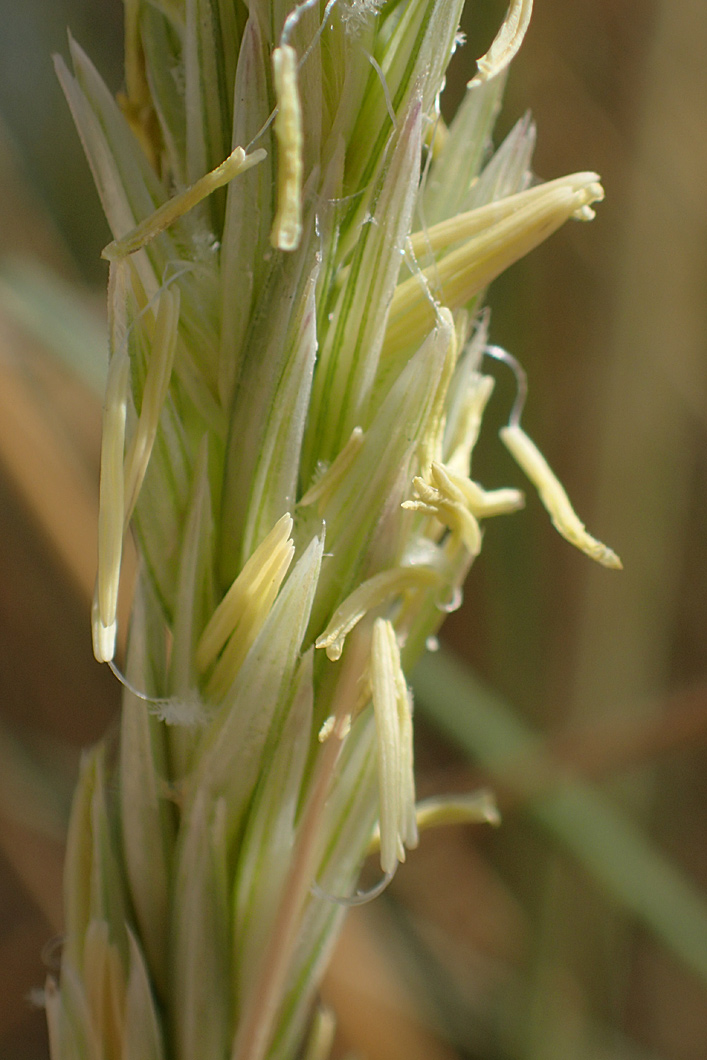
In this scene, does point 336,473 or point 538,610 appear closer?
point 336,473

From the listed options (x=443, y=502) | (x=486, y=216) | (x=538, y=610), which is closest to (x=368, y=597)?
(x=443, y=502)

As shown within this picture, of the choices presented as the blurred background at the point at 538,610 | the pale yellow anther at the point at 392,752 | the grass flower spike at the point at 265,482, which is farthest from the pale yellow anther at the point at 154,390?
the blurred background at the point at 538,610

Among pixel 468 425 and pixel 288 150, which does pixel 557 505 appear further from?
pixel 288 150

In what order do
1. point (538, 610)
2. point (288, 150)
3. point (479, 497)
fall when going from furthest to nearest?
point (538, 610)
point (479, 497)
point (288, 150)

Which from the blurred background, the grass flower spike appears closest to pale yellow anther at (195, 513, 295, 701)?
the grass flower spike

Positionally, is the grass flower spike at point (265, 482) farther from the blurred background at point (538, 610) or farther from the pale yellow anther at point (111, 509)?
A: the blurred background at point (538, 610)

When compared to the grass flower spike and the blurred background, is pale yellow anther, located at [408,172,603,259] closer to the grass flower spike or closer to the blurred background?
the grass flower spike

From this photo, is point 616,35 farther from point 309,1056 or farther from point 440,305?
point 309,1056
